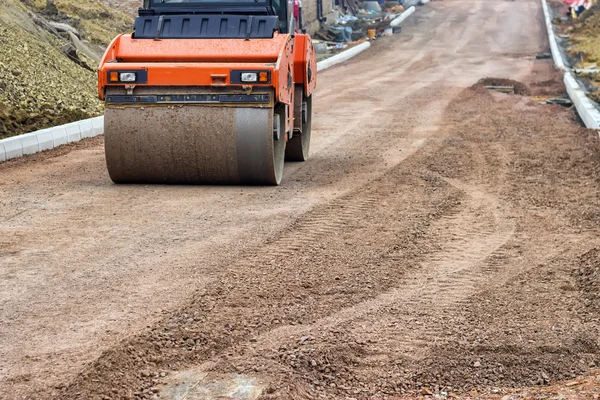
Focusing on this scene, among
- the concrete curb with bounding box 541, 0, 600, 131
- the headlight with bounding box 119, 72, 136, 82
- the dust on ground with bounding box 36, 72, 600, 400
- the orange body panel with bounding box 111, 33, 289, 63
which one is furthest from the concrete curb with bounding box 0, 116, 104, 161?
the concrete curb with bounding box 541, 0, 600, 131

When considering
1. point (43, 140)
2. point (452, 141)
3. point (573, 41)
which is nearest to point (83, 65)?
point (43, 140)

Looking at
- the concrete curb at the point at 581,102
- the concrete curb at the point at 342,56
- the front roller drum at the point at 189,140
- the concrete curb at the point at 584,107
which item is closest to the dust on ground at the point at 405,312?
the front roller drum at the point at 189,140

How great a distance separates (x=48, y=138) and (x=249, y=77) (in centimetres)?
455

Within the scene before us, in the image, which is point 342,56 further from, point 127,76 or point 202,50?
point 127,76

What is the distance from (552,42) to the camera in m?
35.5

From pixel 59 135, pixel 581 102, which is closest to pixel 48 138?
pixel 59 135

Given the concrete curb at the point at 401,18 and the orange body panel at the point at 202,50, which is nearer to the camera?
the orange body panel at the point at 202,50

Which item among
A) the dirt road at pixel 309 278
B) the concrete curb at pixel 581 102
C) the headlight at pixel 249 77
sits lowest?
the concrete curb at pixel 581 102

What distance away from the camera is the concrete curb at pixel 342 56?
28548 mm

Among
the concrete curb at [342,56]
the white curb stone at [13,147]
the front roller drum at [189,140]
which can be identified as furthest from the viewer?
the concrete curb at [342,56]

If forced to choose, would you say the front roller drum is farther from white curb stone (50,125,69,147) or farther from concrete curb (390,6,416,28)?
concrete curb (390,6,416,28)

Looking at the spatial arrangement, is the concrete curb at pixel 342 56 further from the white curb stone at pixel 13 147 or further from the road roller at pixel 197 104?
the road roller at pixel 197 104

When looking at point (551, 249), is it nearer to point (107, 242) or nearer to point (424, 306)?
point (424, 306)

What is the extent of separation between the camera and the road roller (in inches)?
374
